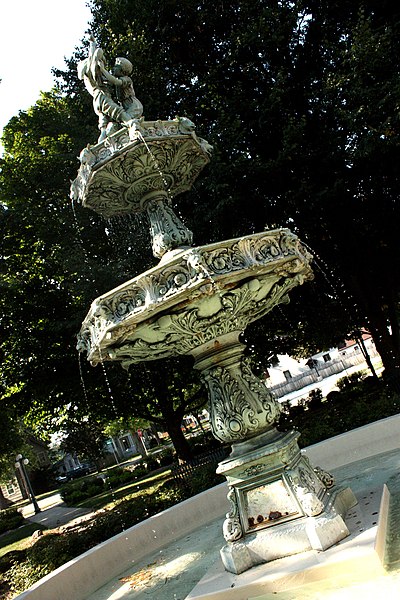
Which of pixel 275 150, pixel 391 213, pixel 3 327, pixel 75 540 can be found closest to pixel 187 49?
pixel 275 150

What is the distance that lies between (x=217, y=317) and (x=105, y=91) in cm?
314

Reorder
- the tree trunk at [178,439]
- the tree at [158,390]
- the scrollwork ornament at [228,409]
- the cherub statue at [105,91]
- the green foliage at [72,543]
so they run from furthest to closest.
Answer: the tree trunk at [178,439], the tree at [158,390], the green foliage at [72,543], the cherub statue at [105,91], the scrollwork ornament at [228,409]

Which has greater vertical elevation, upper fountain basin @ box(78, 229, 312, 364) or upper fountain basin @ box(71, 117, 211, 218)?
upper fountain basin @ box(71, 117, 211, 218)

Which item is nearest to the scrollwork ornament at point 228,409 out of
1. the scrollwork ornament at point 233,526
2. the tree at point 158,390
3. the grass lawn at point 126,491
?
the scrollwork ornament at point 233,526

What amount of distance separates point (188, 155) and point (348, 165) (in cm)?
856

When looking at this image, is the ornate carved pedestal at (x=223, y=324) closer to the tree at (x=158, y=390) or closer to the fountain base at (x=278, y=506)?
the fountain base at (x=278, y=506)

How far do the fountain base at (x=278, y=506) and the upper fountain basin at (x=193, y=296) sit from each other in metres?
1.32

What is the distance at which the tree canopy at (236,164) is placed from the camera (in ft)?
39.2

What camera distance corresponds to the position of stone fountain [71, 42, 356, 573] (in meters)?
4.13

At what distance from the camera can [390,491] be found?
5449mm

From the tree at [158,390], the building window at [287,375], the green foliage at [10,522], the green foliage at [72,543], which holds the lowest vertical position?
the green foliage at [10,522]

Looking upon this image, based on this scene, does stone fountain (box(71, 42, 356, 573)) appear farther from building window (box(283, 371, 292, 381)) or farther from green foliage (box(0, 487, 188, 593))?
building window (box(283, 371, 292, 381))

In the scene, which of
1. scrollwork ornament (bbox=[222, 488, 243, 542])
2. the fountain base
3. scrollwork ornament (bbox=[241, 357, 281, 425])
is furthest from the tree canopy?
scrollwork ornament (bbox=[222, 488, 243, 542])

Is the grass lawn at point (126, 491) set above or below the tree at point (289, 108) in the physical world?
below
